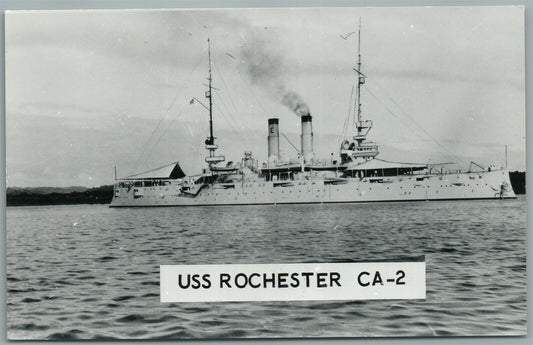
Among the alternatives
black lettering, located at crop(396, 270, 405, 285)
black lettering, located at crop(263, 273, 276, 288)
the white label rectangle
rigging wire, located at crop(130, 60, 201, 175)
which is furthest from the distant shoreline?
black lettering, located at crop(263, 273, 276, 288)

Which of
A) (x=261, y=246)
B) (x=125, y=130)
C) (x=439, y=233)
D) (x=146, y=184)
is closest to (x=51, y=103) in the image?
(x=125, y=130)

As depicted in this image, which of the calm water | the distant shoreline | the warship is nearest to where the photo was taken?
the calm water

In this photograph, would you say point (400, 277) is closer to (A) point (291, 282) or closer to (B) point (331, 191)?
(A) point (291, 282)

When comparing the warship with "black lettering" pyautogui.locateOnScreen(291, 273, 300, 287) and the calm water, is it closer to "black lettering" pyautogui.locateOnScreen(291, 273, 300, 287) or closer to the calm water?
the calm water

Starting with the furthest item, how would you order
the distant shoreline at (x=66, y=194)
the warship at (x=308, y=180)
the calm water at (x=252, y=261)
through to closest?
1. the warship at (x=308, y=180)
2. the distant shoreline at (x=66, y=194)
3. the calm water at (x=252, y=261)

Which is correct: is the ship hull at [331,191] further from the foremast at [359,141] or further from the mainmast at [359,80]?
the mainmast at [359,80]

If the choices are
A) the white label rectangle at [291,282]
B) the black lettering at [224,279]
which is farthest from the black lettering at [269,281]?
the black lettering at [224,279]

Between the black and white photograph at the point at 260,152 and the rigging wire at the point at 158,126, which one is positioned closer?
the black and white photograph at the point at 260,152
